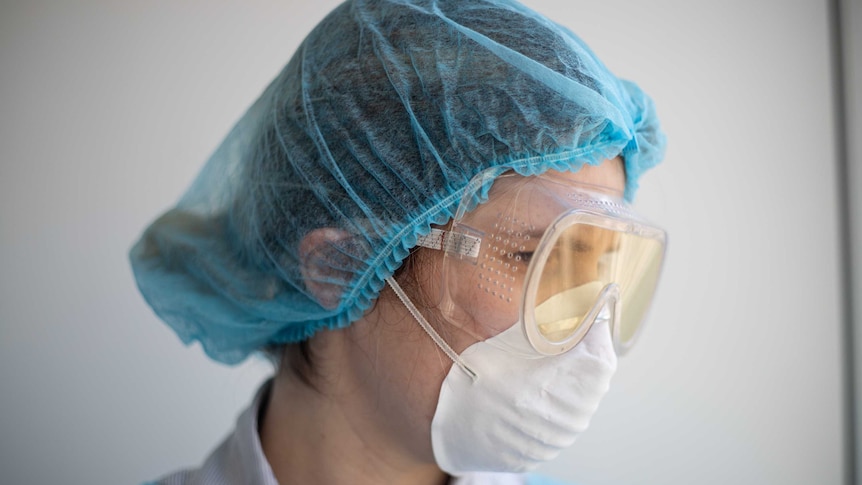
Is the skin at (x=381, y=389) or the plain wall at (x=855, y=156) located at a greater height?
the plain wall at (x=855, y=156)

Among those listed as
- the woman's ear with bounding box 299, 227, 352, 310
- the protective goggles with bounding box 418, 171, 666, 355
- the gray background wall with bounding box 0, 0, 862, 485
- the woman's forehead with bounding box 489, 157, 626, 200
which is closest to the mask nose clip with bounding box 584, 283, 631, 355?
the protective goggles with bounding box 418, 171, 666, 355

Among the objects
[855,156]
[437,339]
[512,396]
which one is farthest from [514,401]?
[855,156]

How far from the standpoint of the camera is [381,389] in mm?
1063

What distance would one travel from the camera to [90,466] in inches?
62.5

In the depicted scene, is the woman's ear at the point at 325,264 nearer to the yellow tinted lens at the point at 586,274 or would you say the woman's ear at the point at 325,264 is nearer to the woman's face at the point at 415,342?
the woman's face at the point at 415,342

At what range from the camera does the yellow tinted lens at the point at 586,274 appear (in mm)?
980

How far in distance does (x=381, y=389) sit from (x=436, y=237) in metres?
0.28

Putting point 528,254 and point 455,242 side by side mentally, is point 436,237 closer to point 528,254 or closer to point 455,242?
point 455,242

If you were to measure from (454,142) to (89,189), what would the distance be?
1.10 m

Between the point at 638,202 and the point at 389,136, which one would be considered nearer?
the point at 389,136

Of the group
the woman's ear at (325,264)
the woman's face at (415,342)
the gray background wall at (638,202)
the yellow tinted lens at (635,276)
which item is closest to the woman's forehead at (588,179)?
the woman's face at (415,342)

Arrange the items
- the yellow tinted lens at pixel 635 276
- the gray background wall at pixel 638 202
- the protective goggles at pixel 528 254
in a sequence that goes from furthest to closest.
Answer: the gray background wall at pixel 638 202, the yellow tinted lens at pixel 635 276, the protective goggles at pixel 528 254

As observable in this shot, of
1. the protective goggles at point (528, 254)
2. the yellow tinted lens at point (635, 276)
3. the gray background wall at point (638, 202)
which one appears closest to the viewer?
the protective goggles at point (528, 254)

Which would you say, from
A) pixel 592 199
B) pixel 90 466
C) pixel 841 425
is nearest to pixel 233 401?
pixel 90 466
